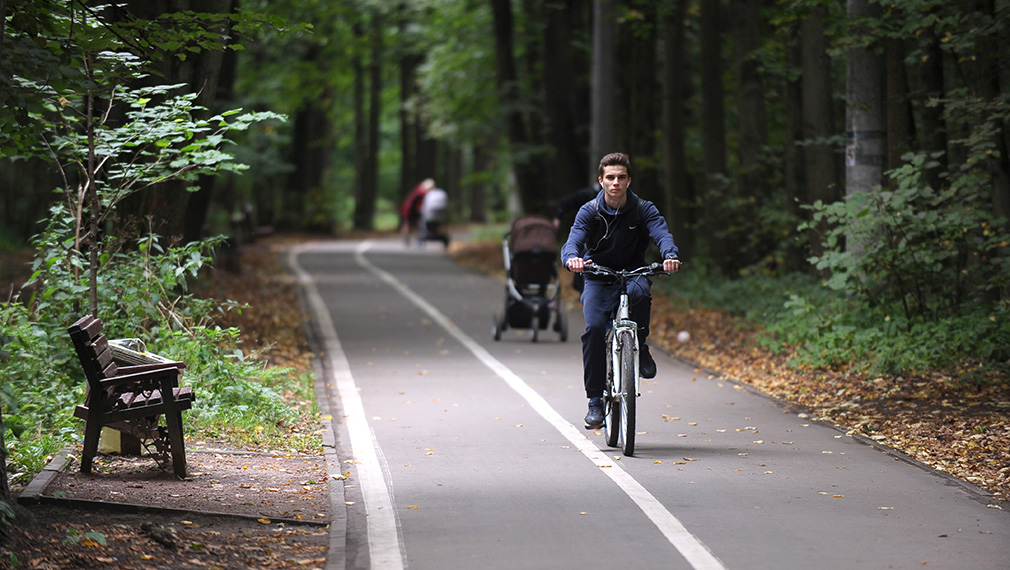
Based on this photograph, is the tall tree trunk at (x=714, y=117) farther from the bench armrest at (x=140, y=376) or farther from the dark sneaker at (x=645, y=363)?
the bench armrest at (x=140, y=376)

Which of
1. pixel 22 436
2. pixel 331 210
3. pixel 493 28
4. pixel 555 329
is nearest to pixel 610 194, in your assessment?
pixel 22 436

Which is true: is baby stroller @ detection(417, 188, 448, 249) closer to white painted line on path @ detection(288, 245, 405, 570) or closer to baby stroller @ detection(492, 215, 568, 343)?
white painted line on path @ detection(288, 245, 405, 570)

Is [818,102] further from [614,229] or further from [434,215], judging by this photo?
[434,215]

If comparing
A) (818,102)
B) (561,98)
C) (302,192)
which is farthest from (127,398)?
(302,192)

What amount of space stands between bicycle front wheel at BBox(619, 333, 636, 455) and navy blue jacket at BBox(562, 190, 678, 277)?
709mm

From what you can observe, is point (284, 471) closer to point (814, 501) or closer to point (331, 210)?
point (814, 501)

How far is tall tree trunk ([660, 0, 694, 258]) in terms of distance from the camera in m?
22.3

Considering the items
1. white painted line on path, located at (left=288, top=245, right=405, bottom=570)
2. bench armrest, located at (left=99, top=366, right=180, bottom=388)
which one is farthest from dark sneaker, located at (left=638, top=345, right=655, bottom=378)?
bench armrest, located at (left=99, top=366, right=180, bottom=388)

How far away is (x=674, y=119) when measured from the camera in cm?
2255

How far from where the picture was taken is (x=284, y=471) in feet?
27.3

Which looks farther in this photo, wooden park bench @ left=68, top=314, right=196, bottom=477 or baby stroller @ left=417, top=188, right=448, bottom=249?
baby stroller @ left=417, top=188, right=448, bottom=249

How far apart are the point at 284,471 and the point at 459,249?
1143 inches

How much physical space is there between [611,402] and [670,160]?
563 inches

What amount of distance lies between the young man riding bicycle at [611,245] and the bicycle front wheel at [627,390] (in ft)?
1.13
